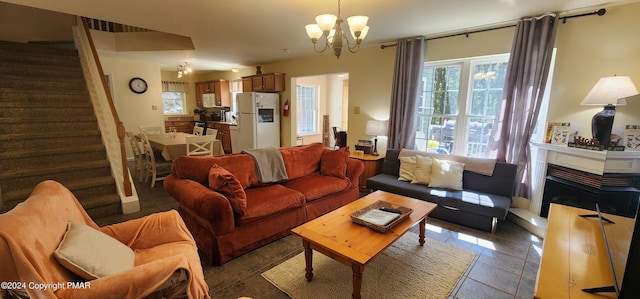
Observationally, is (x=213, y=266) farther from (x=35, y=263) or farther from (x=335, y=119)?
(x=335, y=119)

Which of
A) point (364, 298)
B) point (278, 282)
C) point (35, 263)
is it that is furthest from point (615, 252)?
point (35, 263)

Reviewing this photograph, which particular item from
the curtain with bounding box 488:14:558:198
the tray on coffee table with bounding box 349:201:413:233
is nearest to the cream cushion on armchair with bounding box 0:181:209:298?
the tray on coffee table with bounding box 349:201:413:233

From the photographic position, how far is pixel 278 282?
6.81 feet

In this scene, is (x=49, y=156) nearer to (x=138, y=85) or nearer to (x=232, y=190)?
(x=232, y=190)

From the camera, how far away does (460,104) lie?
3779mm

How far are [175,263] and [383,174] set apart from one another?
3.20 m

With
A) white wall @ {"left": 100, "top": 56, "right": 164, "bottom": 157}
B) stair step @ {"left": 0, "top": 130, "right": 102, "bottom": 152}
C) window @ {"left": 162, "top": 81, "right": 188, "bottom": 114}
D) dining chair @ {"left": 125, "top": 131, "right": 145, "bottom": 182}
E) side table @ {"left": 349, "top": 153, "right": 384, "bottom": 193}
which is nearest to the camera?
stair step @ {"left": 0, "top": 130, "right": 102, "bottom": 152}

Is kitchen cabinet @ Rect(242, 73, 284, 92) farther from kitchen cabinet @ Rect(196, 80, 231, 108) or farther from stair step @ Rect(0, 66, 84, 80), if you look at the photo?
stair step @ Rect(0, 66, 84, 80)

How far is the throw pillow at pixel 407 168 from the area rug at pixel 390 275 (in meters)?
1.20

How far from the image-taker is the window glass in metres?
8.39

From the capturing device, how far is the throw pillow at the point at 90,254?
123cm

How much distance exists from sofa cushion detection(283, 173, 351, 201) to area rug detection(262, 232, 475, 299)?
2.31 ft

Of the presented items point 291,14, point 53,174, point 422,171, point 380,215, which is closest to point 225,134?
point 53,174

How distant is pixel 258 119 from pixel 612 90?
212 inches
